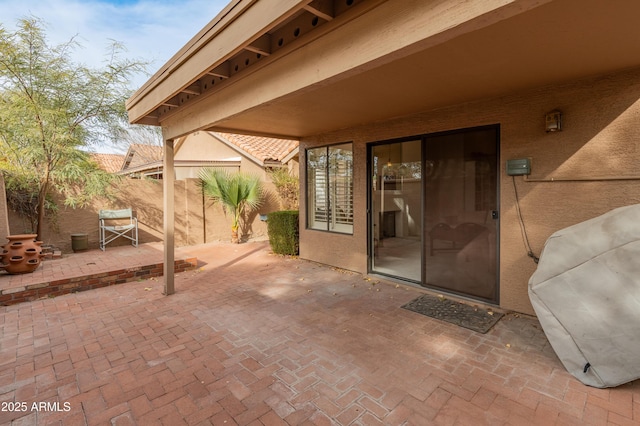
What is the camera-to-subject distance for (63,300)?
4535 millimetres

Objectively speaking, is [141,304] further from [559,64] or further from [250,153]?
[250,153]

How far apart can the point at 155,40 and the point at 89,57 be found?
636cm

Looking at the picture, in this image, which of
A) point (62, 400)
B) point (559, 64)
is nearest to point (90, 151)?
point (62, 400)

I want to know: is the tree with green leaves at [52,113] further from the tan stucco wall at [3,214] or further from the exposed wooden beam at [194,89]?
the exposed wooden beam at [194,89]

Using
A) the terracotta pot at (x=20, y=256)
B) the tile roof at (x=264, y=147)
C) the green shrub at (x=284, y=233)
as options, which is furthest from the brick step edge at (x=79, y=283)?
the tile roof at (x=264, y=147)

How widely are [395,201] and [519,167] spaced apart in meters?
2.35

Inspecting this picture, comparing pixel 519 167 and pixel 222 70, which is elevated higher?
pixel 222 70

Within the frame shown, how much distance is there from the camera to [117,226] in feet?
24.7

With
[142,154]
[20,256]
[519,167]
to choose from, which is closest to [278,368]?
[519,167]

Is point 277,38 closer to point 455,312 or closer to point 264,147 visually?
point 455,312

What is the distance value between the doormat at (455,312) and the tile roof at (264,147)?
7.68m

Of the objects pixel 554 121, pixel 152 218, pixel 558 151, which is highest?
pixel 554 121

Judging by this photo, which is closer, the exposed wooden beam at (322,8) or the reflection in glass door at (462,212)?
the exposed wooden beam at (322,8)

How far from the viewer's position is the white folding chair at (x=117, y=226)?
7.28 meters
